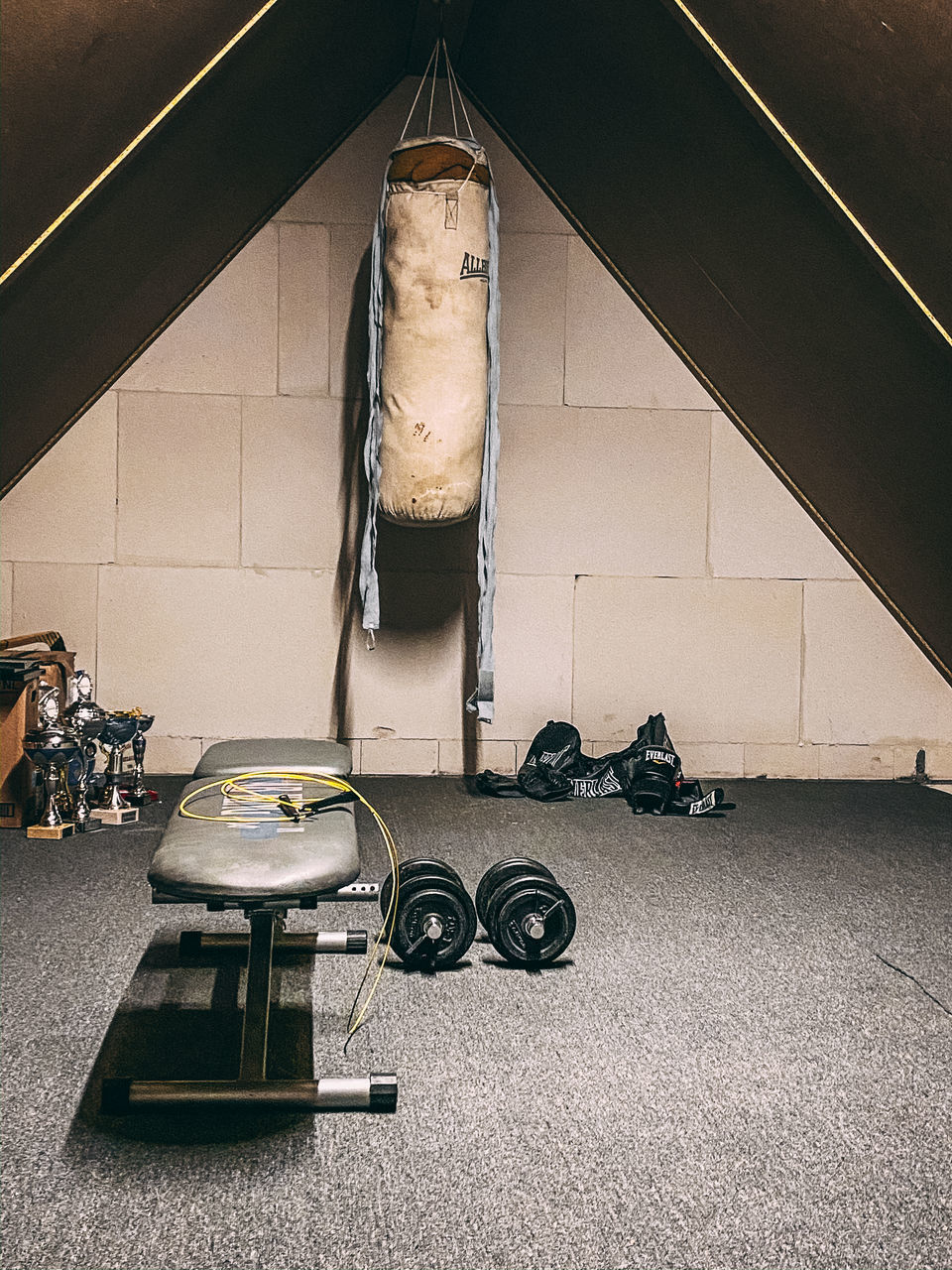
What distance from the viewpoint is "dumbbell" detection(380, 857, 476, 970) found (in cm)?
226

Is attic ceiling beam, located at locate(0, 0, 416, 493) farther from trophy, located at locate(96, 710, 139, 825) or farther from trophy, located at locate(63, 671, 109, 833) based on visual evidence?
trophy, located at locate(96, 710, 139, 825)

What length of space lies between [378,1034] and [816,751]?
2995 mm

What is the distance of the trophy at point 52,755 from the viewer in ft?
10.8

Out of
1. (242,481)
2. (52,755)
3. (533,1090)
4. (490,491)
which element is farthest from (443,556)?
(533,1090)

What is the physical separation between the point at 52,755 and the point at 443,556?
1713 mm

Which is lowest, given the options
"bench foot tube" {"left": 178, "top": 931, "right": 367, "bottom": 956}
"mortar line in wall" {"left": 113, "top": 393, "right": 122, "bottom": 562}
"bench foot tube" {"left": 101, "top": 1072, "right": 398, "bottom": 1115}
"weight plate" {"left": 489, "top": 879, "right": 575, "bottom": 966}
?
"bench foot tube" {"left": 101, "top": 1072, "right": 398, "bottom": 1115}

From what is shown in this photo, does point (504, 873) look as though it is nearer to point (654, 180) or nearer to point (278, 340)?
point (654, 180)

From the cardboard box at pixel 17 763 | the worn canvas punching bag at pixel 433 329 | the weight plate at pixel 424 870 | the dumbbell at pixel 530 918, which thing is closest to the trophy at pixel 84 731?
the cardboard box at pixel 17 763

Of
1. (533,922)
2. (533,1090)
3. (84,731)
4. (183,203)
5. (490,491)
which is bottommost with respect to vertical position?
(533,1090)

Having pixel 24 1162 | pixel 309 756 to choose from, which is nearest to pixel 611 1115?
pixel 24 1162

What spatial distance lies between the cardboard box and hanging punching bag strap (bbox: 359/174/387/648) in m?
1.11

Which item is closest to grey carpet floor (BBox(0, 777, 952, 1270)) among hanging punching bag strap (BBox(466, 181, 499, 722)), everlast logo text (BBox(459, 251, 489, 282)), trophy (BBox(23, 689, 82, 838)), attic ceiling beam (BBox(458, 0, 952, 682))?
trophy (BBox(23, 689, 82, 838))

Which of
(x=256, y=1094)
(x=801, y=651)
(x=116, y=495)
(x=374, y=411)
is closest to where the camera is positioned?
(x=256, y=1094)

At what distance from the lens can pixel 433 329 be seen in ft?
11.3
